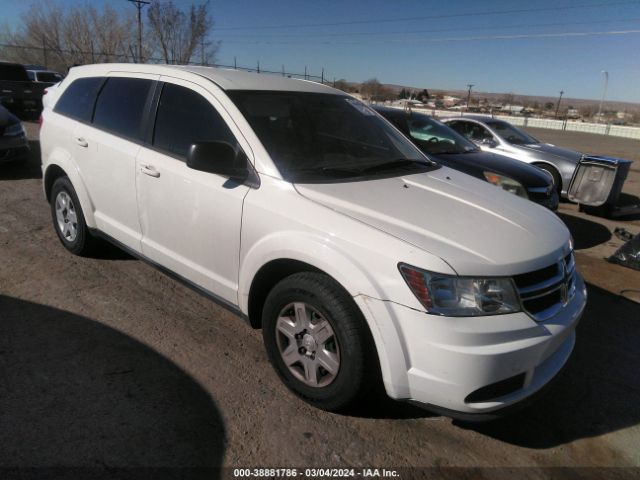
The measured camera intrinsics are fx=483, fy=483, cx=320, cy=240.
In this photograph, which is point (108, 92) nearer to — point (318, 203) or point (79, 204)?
point (79, 204)

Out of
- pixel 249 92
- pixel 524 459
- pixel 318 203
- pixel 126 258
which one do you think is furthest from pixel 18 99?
pixel 524 459

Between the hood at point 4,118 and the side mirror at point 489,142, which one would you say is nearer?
the hood at point 4,118

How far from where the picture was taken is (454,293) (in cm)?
229

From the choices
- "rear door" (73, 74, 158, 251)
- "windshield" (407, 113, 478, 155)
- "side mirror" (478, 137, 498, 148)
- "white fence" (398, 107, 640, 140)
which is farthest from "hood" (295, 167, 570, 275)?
"white fence" (398, 107, 640, 140)

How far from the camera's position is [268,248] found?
2748 millimetres

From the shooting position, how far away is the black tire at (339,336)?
8.02 ft

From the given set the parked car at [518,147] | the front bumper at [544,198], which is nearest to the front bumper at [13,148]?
the parked car at [518,147]

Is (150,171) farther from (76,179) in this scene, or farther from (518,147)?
(518,147)

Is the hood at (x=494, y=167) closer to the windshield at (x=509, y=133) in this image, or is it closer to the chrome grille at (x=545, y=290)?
the windshield at (x=509, y=133)

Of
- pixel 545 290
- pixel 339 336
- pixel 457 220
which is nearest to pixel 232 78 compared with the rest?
pixel 457 220

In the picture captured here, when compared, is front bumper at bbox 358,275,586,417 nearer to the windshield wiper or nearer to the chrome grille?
the chrome grille

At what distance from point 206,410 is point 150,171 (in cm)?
174

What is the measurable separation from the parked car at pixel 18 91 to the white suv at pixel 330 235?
13945 mm

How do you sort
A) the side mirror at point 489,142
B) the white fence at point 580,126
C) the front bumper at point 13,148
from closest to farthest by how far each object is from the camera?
1. the front bumper at point 13,148
2. the side mirror at point 489,142
3. the white fence at point 580,126
